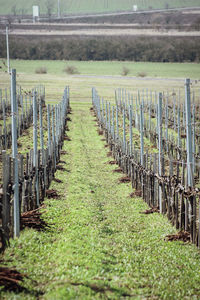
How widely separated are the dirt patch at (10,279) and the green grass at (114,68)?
268 ft

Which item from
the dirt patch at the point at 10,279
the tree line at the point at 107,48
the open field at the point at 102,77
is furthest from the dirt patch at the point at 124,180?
the tree line at the point at 107,48

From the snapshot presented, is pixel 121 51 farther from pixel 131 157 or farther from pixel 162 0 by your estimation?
pixel 131 157

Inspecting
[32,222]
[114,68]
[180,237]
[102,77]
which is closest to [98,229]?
[32,222]

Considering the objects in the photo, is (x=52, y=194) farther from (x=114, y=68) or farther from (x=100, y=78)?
(x=114, y=68)

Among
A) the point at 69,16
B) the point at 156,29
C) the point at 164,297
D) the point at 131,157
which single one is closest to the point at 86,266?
the point at 164,297

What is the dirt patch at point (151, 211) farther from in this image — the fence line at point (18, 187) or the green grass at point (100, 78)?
the green grass at point (100, 78)

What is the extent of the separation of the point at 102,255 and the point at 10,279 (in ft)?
6.54

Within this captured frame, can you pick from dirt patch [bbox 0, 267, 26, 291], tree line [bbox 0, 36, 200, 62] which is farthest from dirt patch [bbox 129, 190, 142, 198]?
tree line [bbox 0, 36, 200, 62]

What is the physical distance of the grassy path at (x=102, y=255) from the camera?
6.84 meters

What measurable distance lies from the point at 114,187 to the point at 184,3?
178019 mm

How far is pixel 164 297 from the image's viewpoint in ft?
22.1

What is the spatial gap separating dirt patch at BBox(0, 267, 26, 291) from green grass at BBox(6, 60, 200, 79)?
3214 inches

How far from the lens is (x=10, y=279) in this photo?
6.75 meters

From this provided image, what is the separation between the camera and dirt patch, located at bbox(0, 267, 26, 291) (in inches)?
261
